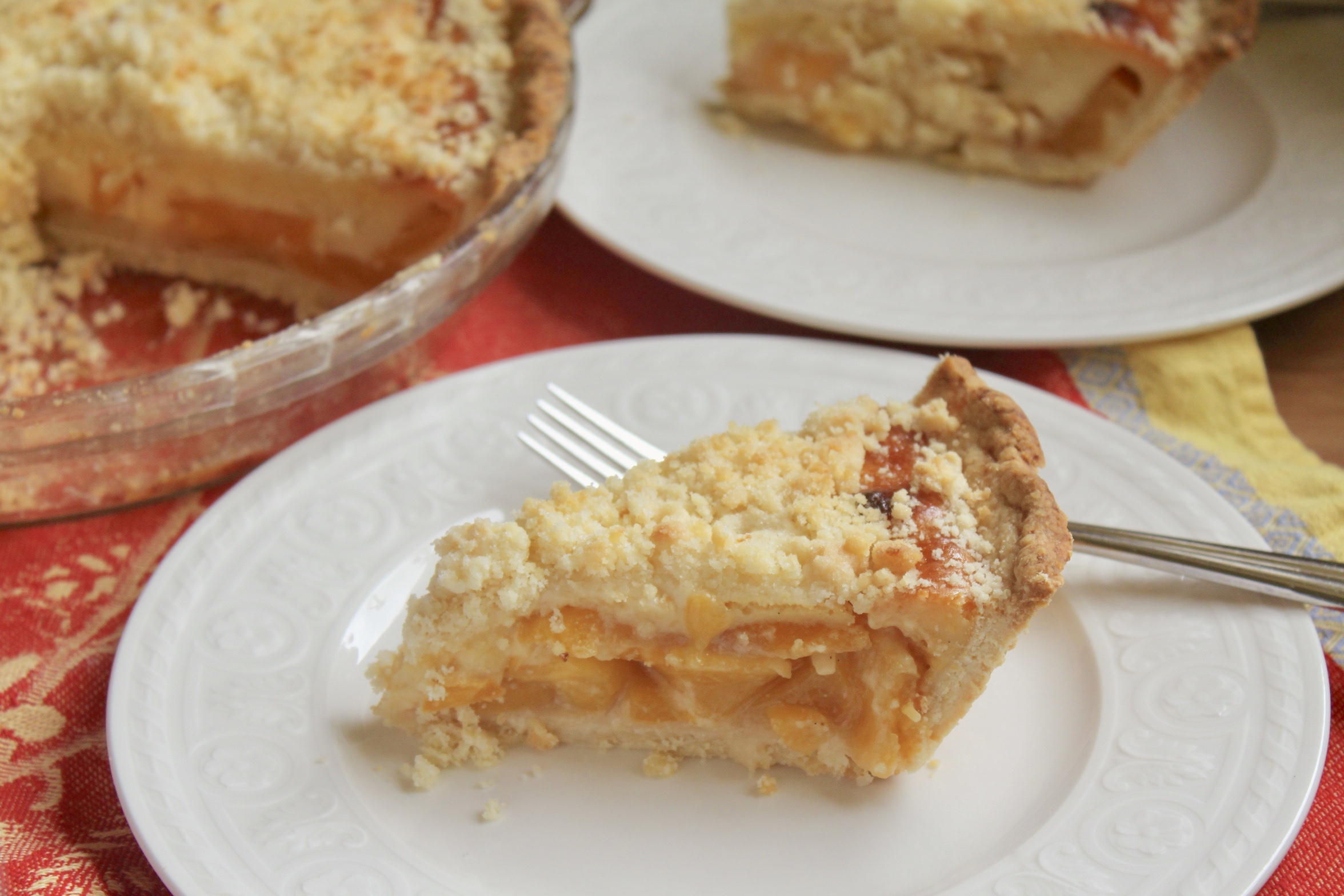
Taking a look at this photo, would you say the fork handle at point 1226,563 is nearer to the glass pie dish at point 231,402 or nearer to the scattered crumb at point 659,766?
the scattered crumb at point 659,766

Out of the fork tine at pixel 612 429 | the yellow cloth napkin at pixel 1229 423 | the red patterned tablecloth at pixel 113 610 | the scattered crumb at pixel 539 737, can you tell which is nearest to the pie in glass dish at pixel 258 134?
the red patterned tablecloth at pixel 113 610

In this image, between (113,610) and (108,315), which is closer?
(113,610)

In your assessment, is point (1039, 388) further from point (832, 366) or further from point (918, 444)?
point (918, 444)

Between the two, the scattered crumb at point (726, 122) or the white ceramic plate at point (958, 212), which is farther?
the scattered crumb at point (726, 122)

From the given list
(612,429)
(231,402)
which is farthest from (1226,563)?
(231,402)

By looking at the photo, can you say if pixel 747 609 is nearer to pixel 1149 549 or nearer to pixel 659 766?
pixel 659 766

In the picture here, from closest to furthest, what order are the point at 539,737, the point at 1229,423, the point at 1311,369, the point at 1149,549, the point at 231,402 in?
the point at 539,737 → the point at 1149,549 → the point at 231,402 → the point at 1229,423 → the point at 1311,369

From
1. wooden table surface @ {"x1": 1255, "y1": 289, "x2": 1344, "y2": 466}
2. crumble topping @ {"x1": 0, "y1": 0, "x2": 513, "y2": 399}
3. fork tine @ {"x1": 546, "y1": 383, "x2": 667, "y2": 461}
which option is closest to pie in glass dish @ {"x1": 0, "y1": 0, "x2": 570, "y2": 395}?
crumble topping @ {"x1": 0, "y1": 0, "x2": 513, "y2": 399}
